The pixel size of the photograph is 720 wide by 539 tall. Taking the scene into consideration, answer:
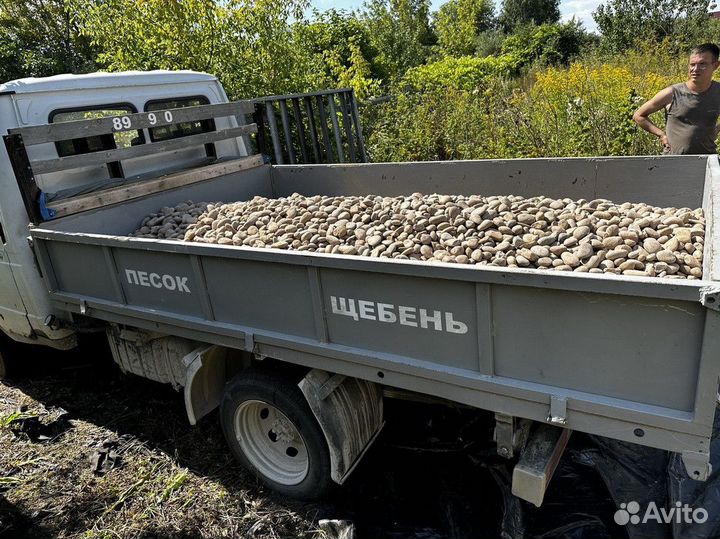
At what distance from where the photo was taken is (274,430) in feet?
10.4

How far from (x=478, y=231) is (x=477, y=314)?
91 centimetres

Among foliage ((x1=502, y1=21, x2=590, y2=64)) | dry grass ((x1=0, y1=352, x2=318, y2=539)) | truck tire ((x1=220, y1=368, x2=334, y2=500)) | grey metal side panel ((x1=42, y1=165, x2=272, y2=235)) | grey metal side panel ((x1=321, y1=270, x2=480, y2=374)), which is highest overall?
foliage ((x1=502, y1=21, x2=590, y2=64))

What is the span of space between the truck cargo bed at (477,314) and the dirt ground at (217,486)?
896mm

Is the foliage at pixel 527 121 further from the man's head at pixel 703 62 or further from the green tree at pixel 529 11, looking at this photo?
the green tree at pixel 529 11

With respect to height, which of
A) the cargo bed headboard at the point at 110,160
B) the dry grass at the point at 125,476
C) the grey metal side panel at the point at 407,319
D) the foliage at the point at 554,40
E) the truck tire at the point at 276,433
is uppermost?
the foliage at the point at 554,40

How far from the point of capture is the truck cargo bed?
Answer: 1772mm

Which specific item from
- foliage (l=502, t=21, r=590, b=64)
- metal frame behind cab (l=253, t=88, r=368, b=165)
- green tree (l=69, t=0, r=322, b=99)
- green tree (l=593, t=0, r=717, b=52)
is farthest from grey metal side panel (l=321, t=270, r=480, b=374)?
foliage (l=502, t=21, r=590, b=64)

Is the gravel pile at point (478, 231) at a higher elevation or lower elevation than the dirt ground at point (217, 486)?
higher

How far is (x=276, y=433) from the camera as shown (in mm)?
3193

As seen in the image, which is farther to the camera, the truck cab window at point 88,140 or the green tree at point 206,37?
the green tree at point 206,37

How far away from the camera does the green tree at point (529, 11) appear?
124 feet

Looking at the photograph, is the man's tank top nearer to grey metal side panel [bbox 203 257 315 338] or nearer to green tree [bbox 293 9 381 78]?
grey metal side panel [bbox 203 257 315 338]

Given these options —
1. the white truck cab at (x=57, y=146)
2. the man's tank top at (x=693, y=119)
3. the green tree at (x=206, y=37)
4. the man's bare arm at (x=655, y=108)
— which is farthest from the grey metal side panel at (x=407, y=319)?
the green tree at (x=206, y=37)

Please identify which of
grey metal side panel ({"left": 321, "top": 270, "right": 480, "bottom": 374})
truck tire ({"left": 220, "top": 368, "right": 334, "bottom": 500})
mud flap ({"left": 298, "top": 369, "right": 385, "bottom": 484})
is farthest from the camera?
truck tire ({"left": 220, "top": 368, "right": 334, "bottom": 500})
